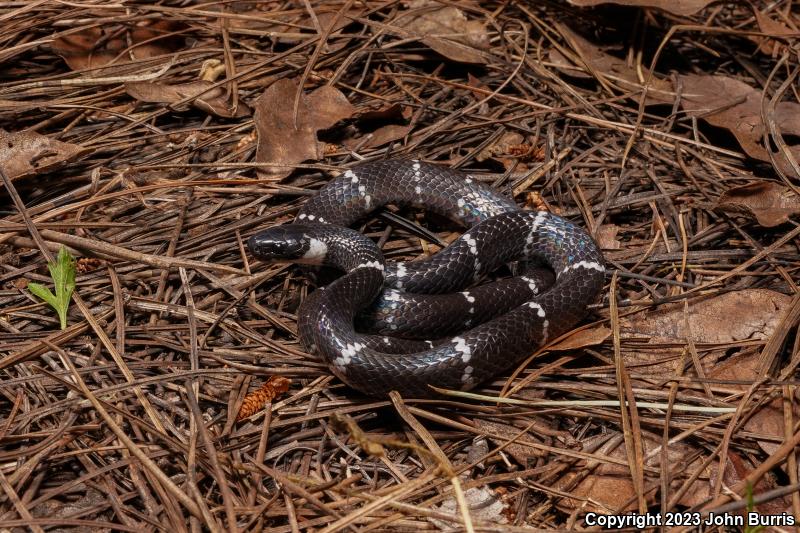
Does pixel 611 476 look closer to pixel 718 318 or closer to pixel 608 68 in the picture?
pixel 718 318

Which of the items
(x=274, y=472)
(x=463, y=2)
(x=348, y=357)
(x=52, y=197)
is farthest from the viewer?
(x=463, y=2)

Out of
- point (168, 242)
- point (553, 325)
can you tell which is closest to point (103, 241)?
point (168, 242)

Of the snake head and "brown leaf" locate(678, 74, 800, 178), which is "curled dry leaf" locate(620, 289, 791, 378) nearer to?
"brown leaf" locate(678, 74, 800, 178)

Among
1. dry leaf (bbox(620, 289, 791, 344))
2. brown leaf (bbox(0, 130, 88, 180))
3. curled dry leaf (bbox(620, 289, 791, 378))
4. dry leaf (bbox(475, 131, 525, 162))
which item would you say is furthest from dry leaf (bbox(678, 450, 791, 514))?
brown leaf (bbox(0, 130, 88, 180))

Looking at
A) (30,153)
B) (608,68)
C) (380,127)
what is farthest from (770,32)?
(30,153)

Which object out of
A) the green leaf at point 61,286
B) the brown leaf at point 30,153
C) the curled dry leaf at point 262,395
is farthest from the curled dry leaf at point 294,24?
the curled dry leaf at point 262,395

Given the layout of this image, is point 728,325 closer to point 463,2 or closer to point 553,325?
point 553,325

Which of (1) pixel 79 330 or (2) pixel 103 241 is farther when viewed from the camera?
(2) pixel 103 241
